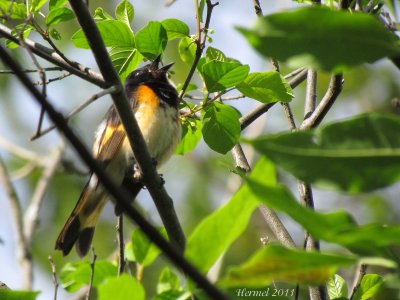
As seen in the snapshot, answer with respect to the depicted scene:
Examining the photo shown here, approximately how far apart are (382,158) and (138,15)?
7.43 meters

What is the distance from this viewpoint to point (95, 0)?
26.2 ft

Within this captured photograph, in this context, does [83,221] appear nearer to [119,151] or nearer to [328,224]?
[119,151]

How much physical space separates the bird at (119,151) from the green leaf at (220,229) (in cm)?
277

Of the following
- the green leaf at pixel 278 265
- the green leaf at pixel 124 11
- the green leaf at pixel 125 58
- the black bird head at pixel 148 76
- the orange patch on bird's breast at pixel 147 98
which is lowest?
the green leaf at pixel 278 265

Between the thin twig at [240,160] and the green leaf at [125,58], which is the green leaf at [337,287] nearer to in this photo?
the thin twig at [240,160]

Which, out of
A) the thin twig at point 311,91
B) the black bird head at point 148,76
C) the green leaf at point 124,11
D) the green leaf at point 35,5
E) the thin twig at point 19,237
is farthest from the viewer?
the black bird head at point 148,76

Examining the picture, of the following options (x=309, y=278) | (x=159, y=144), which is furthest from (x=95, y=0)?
(x=309, y=278)

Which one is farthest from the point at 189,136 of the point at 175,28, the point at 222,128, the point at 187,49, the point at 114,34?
the point at 114,34

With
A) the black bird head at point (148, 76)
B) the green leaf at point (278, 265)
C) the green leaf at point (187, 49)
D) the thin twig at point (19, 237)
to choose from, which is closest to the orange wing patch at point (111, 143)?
the black bird head at point (148, 76)

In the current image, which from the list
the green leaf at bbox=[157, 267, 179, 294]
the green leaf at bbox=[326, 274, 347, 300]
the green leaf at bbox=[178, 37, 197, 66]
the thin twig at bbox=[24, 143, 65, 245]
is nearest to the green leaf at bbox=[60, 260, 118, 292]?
the green leaf at bbox=[157, 267, 179, 294]

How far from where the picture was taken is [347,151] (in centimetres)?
98

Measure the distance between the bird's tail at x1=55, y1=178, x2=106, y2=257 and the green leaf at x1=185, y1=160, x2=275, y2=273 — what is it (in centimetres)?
302

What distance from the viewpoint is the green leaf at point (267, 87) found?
2744mm

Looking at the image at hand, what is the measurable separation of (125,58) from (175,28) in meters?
0.26
